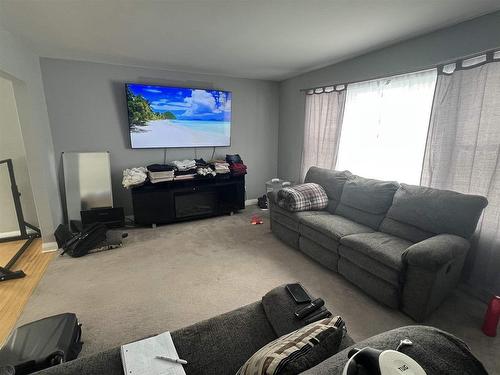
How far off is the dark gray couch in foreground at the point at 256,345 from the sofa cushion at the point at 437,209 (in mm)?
1591

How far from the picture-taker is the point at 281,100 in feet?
15.8

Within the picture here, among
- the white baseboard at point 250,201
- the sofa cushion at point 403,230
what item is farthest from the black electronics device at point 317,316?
the white baseboard at point 250,201

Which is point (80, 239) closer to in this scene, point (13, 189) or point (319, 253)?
point (13, 189)

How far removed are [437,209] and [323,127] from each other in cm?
201


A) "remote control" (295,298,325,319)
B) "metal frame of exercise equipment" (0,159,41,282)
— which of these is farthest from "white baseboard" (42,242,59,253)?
"remote control" (295,298,325,319)

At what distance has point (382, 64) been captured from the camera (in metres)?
2.87

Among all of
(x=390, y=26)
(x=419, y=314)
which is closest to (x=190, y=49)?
(x=390, y=26)

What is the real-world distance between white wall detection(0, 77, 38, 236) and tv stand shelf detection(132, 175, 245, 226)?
4.60ft

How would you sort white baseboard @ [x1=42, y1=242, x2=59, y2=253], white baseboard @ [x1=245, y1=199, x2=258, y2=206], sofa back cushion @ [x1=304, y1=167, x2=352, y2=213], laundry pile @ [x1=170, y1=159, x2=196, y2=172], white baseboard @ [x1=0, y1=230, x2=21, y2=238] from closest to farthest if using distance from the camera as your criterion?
white baseboard @ [x1=42, y1=242, x2=59, y2=253]
sofa back cushion @ [x1=304, y1=167, x2=352, y2=213]
white baseboard @ [x1=0, y1=230, x2=21, y2=238]
laundry pile @ [x1=170, y1=159, x2=196, y2=172]
white baseboard @ [x1=245, y1=199, x2=258, y2=206]

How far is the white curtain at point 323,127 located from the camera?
11.6 feet

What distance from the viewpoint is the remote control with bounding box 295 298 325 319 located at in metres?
1.24

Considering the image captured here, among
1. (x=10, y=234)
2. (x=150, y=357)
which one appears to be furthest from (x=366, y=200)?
(x=10, y=234)

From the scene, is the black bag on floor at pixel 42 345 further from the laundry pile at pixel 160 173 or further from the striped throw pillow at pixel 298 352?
the laundry pile at pixel 160 173

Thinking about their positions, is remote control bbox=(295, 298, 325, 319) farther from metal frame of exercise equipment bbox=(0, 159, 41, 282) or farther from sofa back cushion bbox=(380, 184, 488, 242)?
metal frame of exercise equipment bbox=(0, 159, 41, 282)
